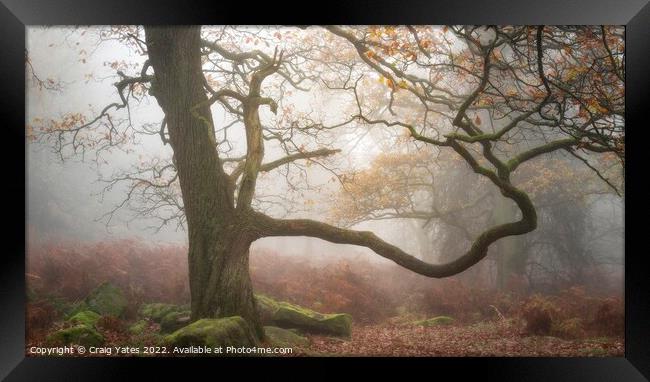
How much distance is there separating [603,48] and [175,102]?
4.79 m

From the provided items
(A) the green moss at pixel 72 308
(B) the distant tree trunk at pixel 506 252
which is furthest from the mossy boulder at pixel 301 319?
(A) the green moss at pixel 72 308

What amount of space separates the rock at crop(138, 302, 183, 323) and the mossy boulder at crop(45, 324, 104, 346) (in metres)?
0.53

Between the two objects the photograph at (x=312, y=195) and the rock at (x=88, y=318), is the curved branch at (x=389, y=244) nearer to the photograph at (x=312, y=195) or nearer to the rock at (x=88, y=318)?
the photograph at (x=312, y=195)

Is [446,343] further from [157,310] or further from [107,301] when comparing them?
[107,301]

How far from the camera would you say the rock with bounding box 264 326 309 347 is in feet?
16.1

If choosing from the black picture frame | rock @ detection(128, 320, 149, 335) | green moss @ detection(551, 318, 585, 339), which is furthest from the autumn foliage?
the black picture frame

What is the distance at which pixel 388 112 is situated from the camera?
502 cm

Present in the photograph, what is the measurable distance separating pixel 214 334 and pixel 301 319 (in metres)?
0.95

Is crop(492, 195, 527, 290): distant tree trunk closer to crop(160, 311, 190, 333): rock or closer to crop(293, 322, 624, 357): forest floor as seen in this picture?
crop(293, 322, 624, 357): forest floor

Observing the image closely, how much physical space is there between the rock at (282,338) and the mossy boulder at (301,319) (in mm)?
54
